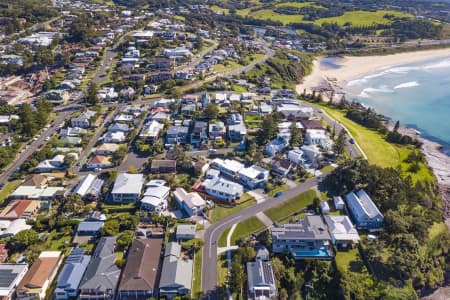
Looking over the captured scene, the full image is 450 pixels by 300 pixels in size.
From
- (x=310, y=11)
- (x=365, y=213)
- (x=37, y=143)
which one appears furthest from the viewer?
(x=310, y=11)

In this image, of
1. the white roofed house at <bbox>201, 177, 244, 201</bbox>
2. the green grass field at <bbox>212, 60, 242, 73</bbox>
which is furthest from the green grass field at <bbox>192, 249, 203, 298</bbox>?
the green grass field at <bbox>212, 60, 242, 73</bbox>

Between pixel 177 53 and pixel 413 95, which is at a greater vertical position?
pixel 177 53

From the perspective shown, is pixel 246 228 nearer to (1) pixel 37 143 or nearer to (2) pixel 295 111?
(2) pixel 295 111

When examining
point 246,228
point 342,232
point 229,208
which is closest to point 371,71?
point 342,232

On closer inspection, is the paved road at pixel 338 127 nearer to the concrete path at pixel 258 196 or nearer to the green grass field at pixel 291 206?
the green grass field at pixel 291 206

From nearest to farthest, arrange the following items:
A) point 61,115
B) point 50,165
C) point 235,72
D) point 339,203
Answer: point 339,203, point 50,165, point 61,115, point 235,72

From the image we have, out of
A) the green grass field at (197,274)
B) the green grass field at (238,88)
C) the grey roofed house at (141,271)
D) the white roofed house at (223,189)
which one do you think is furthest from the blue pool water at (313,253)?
the green grass field at (238,88)

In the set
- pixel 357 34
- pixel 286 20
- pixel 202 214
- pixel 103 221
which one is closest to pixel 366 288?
pixel 202 214

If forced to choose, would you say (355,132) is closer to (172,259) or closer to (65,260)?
(172,259)
